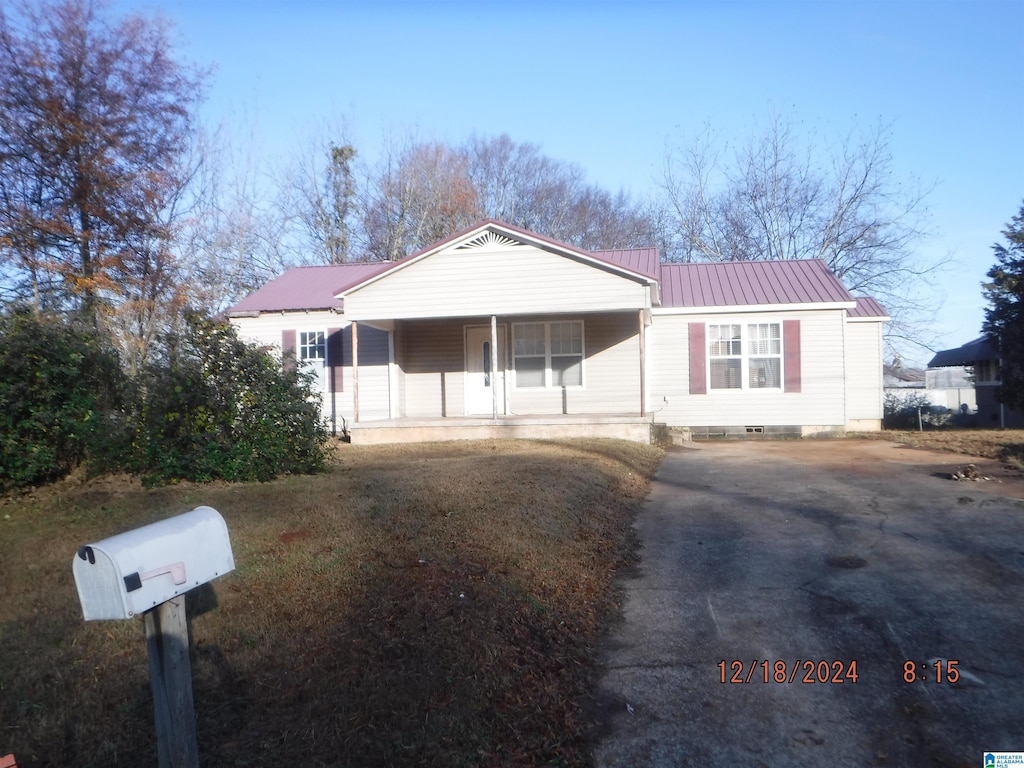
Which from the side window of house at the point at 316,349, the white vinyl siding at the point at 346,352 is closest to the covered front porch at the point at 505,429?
the white vinyl siding at the point at 346,352

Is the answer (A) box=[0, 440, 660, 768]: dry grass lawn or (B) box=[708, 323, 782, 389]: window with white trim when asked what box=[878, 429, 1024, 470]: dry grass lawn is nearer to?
(B) box=[708, 323, 782, 389]: window with white trim

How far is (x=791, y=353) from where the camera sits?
18.6 meters

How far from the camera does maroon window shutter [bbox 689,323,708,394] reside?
62.2 ft

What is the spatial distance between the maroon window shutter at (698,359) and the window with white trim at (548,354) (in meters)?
2.55

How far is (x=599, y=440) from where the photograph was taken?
52.5 ft

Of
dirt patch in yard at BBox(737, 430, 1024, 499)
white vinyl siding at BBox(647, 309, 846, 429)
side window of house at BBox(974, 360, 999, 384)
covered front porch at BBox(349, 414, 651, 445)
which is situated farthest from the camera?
side window of house at BBox(974, 360, 999, 384)

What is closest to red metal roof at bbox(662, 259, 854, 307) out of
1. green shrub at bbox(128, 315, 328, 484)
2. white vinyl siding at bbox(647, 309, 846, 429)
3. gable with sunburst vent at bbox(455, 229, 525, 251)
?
white vinyl siding at bbox(647, 309, 846, 429)

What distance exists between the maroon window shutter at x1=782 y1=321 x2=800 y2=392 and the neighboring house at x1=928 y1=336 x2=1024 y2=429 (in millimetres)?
8783

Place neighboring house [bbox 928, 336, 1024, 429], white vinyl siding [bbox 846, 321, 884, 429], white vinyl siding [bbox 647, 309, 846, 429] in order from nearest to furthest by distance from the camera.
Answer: white vinyl siding [bbox 647, 309, 846, 429], white vinyl siding [bbox 846, 321, 884, 429], neighboring house [bbox 928, 336, 1024, 429]

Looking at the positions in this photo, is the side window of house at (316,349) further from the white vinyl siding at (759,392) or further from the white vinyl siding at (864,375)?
the white vinyl siding at (864,375)

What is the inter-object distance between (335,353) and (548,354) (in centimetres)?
535

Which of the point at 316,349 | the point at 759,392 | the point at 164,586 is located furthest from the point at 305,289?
the point at 164,586

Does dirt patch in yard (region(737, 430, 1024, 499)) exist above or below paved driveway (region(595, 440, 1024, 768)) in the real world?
above
